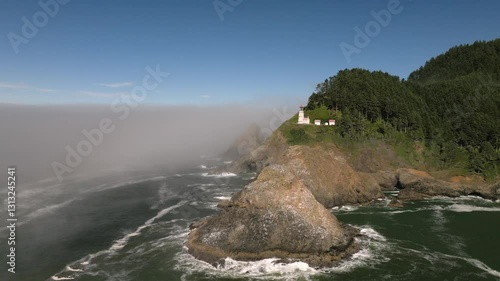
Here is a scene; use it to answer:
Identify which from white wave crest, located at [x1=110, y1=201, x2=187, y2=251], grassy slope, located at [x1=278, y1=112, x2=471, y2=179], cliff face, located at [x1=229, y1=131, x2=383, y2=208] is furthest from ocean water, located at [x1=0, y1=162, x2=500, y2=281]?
grassy slope, located at [x1=278, y1=112, x2=471, y2=179]

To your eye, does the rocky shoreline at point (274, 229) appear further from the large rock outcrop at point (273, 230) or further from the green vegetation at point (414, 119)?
the green vegetation at point (414, 119)

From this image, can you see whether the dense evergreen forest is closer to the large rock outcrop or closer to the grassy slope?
the grassy slope

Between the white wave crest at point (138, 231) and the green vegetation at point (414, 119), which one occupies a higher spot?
the green vegetation at point (414, 119)

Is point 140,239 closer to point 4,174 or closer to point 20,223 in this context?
point 20,223

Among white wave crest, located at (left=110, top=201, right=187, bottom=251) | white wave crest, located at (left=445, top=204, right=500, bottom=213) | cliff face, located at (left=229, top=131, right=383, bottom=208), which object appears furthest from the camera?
cliff face, located at (left=229, top=131, right=383, bottom=208)

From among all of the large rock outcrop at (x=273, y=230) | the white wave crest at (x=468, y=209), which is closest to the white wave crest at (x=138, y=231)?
the large rock outcrop at (x=273, y=230)
